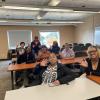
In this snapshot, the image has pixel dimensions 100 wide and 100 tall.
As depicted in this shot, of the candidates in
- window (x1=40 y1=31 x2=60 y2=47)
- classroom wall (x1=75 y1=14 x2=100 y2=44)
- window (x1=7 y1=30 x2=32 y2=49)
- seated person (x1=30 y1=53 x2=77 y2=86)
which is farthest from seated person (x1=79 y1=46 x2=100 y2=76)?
window (x1=40 y1=31 x2=60 y2=47)

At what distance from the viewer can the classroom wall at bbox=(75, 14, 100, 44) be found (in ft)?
28.6

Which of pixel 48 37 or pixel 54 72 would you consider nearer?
pixel 54 72

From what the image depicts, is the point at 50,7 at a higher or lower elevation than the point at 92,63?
higher

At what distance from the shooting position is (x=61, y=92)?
5.83ft

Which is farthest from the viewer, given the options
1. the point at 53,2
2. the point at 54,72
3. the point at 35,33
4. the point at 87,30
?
the point at 35,33

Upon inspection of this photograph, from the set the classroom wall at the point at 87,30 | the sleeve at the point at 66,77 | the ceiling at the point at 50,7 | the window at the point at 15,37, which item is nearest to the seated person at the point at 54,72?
the sleeve at the point at 66,77

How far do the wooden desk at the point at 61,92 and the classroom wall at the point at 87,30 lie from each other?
7.23 m

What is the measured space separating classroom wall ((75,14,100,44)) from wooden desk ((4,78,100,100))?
723 cm

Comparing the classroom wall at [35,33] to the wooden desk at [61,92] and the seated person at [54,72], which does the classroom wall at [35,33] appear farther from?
the wooden desk at [61,92]

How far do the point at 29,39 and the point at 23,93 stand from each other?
9.44 meters

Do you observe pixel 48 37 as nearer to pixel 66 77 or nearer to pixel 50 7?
pixel 50 7

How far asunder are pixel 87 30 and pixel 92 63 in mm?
7532

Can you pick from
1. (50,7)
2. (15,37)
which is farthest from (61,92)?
(15,37)

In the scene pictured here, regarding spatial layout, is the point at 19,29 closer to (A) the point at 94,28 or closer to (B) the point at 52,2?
(A) the point at 94,28
